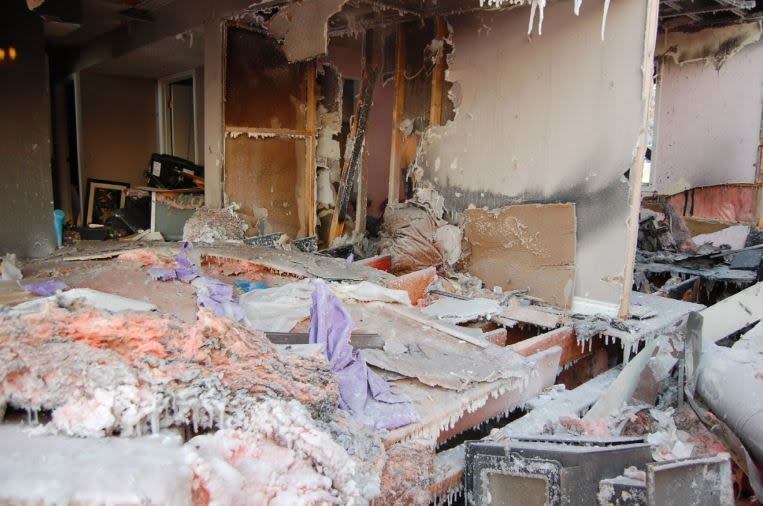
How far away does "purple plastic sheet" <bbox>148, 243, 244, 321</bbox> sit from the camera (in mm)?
3108

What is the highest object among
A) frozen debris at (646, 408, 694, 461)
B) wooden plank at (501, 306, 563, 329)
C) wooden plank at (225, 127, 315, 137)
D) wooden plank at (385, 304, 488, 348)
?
wooden plank at (225, 127, 315, 137)

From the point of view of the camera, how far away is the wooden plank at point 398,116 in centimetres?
585

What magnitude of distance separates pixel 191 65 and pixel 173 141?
5.24 ft

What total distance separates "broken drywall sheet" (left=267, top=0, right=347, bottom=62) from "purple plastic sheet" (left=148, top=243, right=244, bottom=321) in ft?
7.12

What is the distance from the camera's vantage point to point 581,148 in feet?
14.2

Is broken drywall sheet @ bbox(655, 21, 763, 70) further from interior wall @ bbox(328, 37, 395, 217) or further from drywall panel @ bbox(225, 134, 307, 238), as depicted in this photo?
drywall panel @ bbox(225, 134, 307, 238)

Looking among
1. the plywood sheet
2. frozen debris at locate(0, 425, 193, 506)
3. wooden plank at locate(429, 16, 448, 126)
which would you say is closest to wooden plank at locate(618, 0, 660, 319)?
the plywood sheet

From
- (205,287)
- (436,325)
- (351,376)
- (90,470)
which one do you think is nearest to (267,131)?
(205,287)

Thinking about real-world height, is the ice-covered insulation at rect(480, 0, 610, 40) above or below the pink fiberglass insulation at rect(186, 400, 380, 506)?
above

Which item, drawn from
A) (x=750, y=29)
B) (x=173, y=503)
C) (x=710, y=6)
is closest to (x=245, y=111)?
(x=173, y=503)

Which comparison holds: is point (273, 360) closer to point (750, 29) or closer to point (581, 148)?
point (581, 148)

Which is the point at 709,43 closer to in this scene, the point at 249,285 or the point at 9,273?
the point at 249,285

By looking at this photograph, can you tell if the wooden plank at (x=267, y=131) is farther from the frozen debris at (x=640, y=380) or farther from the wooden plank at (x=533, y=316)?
the frozen debris at (x=640, y=380)

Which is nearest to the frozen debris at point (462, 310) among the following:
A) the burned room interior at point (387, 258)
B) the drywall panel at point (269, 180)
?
the burned room interior at point (387, 258)
